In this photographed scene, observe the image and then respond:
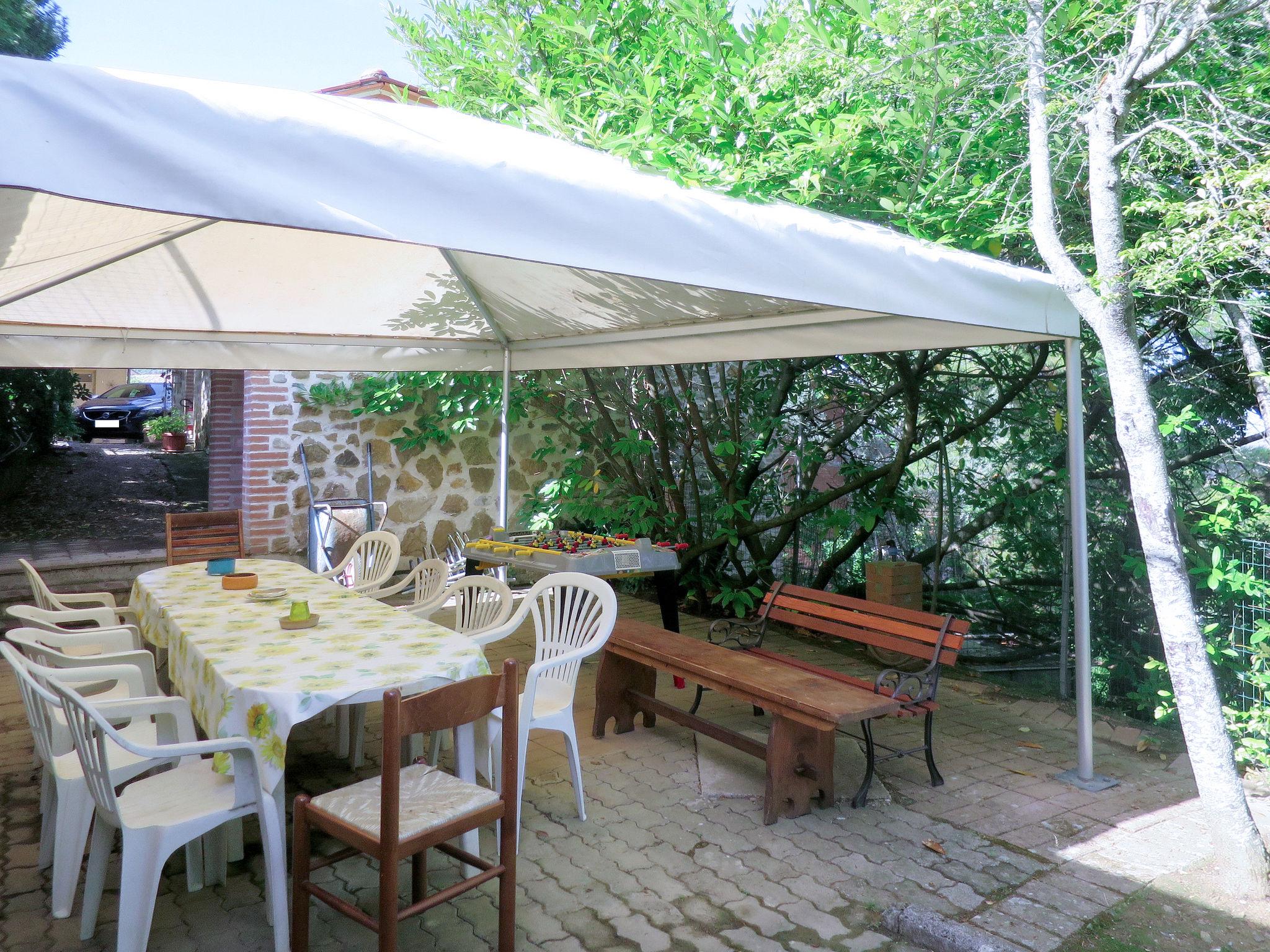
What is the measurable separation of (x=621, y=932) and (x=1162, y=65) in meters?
3.21

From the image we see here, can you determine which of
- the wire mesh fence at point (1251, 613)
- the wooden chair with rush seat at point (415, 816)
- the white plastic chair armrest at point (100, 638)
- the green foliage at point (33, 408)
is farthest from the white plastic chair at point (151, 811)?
the green foliage at point (33, 408)

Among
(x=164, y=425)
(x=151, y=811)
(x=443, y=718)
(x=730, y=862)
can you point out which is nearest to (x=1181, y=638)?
(x=730, y=862)

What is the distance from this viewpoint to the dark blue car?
1797 cm

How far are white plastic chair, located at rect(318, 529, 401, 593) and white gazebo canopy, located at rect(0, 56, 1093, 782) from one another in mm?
1051

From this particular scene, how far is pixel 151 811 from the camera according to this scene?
2.45 meters

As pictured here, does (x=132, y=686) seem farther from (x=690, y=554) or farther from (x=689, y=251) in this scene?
(x=690, y=554)

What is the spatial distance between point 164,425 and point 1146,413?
17154mm

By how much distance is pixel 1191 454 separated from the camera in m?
4.69

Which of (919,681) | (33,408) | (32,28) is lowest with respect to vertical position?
(919,681)

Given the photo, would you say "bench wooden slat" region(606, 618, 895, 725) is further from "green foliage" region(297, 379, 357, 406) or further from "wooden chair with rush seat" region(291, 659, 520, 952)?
"green foliage" region(297, 379, 357, 406)

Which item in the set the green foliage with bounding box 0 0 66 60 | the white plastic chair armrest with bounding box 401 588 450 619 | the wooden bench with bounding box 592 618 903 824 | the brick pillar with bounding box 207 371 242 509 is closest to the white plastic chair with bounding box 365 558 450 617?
the white plastic chair armrest with bounding box 401 588 450 619

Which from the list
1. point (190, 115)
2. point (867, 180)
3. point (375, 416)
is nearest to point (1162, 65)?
point (867, 180)

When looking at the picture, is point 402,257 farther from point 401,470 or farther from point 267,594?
point 401,470

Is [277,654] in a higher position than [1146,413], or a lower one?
lower
